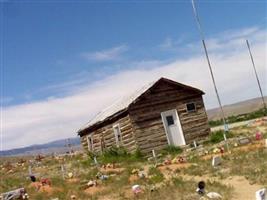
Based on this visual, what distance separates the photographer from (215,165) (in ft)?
56.3

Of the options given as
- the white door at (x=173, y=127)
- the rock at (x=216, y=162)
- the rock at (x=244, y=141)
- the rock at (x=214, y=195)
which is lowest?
the rock at (x=214, y=195)

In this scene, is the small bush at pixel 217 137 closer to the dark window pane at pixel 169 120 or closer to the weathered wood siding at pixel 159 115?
the weathered wood siding at pixel 159 115

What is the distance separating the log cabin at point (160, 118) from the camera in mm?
26891

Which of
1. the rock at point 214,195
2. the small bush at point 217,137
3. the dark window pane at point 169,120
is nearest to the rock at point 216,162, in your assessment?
the rock at point 214,195

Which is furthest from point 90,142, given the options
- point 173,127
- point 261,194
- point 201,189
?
point 261,194

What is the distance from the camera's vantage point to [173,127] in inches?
1093

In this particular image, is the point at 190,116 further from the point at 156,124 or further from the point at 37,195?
the point at 37,195

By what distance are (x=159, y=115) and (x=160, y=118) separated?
191mm

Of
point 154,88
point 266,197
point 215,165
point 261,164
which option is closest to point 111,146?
point 154,88

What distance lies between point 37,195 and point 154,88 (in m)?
11.8

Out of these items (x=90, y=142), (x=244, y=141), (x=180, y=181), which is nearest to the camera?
(x=180, y=181)

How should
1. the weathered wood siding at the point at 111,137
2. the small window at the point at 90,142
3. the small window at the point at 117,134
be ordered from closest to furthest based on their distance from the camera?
the weathered wood siding at the point at 111,137
the small window at the point at 117,134
the small window at the point at 90,142

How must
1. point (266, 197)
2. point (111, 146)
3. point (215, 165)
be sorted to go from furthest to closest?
point (111, 146) < point (215, 165) < point (266, 197)

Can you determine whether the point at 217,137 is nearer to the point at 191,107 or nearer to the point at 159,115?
the point at 191,107
